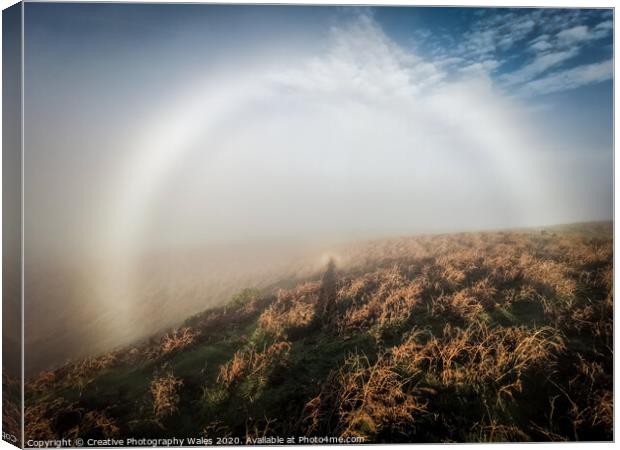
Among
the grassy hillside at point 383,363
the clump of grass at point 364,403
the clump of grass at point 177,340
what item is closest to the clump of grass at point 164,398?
the grassy hillside at point 383,363

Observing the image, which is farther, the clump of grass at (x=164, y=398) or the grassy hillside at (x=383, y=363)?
the clump of grass at (x=164, y=398)

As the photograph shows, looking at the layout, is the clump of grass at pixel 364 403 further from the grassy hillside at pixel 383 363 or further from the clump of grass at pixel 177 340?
the clump of grass at pixel 177 340

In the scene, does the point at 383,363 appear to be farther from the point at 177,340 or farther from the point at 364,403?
the point at 177,340

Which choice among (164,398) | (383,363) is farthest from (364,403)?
(164,398)

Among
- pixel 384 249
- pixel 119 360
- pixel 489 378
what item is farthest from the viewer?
pixel 384 249

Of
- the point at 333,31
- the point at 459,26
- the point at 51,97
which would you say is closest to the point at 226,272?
the point at 51,97

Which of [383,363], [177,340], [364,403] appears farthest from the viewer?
[177,340]

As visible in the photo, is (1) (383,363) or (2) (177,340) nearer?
(1) (383,363)

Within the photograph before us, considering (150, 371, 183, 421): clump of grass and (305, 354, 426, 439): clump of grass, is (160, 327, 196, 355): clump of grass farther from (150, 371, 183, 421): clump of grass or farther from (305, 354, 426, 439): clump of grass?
(305, 354, 426, 439): clump of grass

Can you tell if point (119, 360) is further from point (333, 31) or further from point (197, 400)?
point (333, 31)
